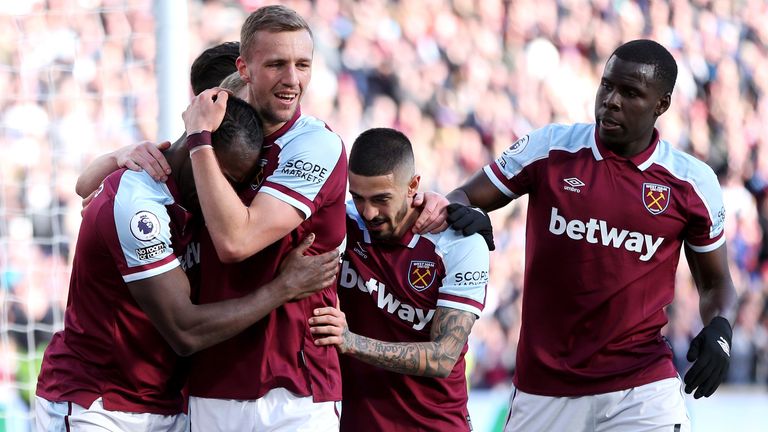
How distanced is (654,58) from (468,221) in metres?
1.06

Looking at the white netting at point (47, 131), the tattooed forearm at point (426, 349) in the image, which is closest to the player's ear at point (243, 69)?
the tattooed forearm at point (426, 349)

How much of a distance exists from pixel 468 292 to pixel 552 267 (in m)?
0.56

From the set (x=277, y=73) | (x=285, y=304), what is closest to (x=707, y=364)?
(x=285, y=304)

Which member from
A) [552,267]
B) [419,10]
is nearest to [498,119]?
[419,10]

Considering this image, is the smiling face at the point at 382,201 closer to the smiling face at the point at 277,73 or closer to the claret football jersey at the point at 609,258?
the smiling face at the point at 277,73

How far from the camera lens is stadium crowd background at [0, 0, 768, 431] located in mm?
6992

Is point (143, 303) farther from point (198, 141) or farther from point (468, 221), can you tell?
point (468, 221)

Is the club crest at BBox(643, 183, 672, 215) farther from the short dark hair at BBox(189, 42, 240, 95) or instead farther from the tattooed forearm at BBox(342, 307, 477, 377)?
the short dark hair at BBox(189, 42, 240, 95)

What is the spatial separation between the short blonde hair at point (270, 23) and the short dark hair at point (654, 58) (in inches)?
55.4

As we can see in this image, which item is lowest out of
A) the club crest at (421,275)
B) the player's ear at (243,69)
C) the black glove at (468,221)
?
the club crest at (421,275)

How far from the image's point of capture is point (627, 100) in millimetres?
4266

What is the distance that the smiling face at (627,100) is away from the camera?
14.0ft

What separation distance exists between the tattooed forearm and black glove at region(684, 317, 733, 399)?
34.9 inches

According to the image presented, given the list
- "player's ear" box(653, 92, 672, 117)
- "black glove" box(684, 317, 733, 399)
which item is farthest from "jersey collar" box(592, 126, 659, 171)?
"black glove" box(684, 317, 733, 399)
